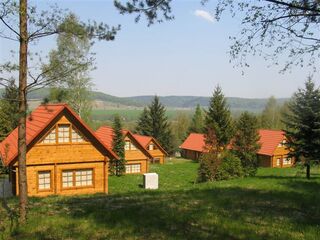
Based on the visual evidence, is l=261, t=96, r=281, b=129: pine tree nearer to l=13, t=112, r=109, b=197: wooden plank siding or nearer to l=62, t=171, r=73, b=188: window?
l=13, t=112, r=109, b=197: wooden plank siding

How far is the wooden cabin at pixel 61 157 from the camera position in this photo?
22031mm

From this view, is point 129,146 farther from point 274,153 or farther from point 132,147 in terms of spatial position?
point 274,153

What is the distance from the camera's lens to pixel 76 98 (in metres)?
39.8

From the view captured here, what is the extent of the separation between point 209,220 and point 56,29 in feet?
21.0

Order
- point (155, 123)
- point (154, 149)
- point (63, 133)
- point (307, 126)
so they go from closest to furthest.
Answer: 1. point (63, 133)
2. point (307, 126)
3. point (154, 149)
4. point (155, 123)

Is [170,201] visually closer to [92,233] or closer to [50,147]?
[92,233]

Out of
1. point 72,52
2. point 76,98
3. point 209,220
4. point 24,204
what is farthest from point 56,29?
point 76,98

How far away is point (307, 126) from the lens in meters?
30.7

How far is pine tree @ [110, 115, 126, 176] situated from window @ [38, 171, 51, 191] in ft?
63.9

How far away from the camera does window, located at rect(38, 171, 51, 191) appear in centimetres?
2244

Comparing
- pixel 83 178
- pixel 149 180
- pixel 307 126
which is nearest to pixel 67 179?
pixel 83 178

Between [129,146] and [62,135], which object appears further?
[129,146]

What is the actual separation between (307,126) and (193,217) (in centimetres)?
2335

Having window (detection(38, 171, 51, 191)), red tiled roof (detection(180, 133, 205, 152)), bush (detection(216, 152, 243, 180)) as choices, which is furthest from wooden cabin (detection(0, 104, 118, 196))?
red tiled roof (detection(180, 133, 205, 152))
